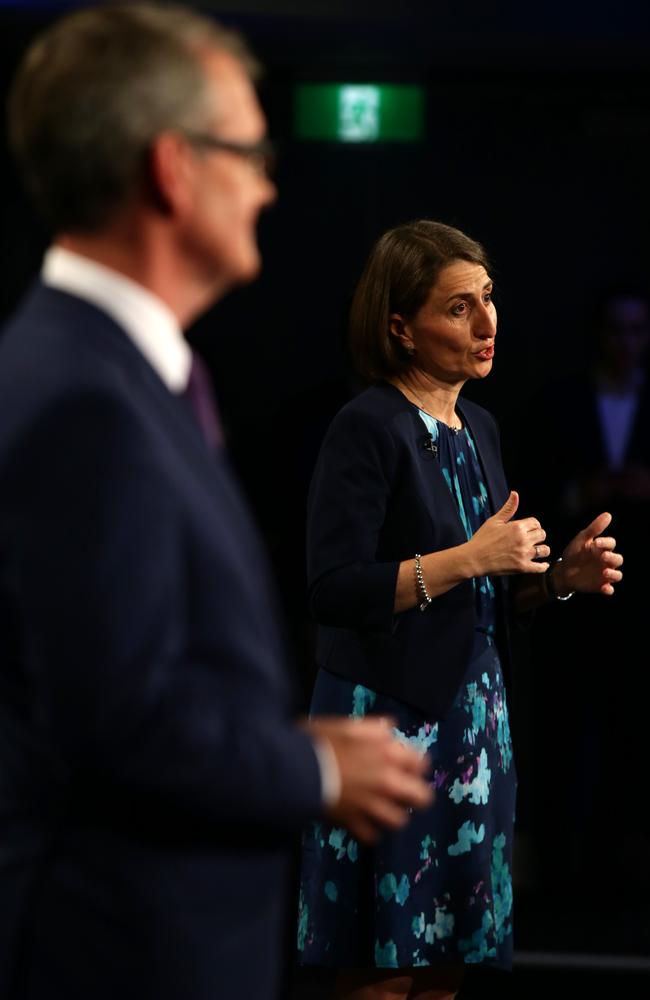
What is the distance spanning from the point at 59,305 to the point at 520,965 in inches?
105

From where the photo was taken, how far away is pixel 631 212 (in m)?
4.66

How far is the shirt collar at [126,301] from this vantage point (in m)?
1.22

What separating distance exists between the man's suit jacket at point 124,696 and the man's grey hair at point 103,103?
9cm

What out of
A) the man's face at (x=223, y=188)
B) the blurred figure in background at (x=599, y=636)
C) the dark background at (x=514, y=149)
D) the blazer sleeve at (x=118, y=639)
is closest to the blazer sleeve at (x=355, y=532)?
the man's face at (x=223, y=188)

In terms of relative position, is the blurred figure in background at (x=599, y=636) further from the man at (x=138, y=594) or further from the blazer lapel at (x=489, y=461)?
the man at (x=138, y=594)

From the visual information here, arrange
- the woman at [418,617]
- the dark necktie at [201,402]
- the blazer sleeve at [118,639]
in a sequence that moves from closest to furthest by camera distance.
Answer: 1. the blazer sleeve at [118,639]
2. the dark necktie at [201,402]
3. the woman at [418,617]

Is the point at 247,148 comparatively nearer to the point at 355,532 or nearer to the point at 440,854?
the point at 355,532

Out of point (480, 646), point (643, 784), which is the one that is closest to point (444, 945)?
point (480, 646)

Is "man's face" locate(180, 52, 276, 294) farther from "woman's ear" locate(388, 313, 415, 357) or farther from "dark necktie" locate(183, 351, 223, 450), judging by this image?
"woman's ear" locate(388, 313, 415, 357)

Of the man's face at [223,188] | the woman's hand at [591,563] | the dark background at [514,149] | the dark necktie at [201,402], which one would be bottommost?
the woman's hand at [591,563]

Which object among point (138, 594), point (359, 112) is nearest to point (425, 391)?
point (138, 594)

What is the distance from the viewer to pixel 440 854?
91.2 inches

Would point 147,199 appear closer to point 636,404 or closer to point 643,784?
point 636,404

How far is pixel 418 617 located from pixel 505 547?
0.66 ft
